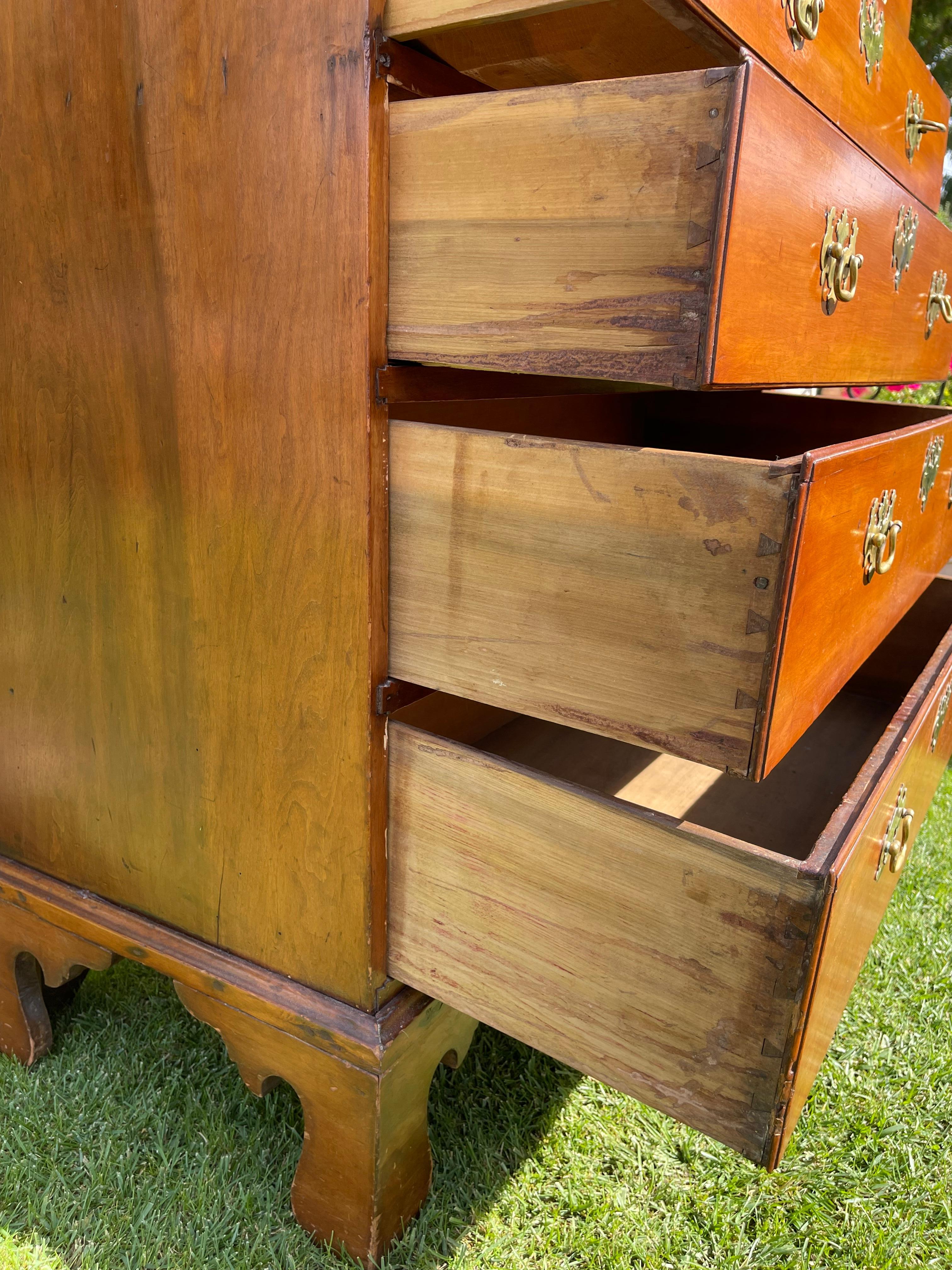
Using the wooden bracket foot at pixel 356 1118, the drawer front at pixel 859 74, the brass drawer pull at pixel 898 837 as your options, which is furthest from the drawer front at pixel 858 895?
the drawer front at pixel 859 74

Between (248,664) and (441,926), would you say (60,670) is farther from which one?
(441,926)

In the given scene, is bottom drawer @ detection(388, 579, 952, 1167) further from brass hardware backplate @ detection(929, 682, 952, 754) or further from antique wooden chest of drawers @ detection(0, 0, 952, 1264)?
brass hardware backplate @ detection(929, 682, 952, 754)

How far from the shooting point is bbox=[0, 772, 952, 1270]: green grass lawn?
1.05 m

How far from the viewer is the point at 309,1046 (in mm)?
988

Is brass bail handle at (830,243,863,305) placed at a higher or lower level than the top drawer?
lower

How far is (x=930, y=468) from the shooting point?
122cm

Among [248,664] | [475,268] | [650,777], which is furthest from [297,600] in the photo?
[650,777]

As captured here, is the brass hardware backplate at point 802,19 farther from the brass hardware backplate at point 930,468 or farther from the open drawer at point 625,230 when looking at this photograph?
the brass hardware backplate at point 930,468

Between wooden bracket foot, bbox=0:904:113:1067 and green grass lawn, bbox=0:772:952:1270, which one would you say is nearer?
green grass lawn, bbox=0:772:952:1270

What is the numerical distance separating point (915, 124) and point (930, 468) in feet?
1.59

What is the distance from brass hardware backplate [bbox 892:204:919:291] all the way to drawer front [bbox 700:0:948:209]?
0.20 feet

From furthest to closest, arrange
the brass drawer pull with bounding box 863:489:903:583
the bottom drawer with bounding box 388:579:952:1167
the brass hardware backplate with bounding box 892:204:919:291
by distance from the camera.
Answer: the brass hardware backplate with bounding box 892:204:919:291
the brass drawer pull with bounding box 863:489:903:583
the bottom drawer with bounding box 388:579:952:1167

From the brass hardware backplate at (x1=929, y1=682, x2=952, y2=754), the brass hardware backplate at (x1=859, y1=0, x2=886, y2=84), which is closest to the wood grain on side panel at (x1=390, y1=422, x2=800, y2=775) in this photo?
the brass hardware backplate at (x1=859, y1=0, x2=886, y2=84)

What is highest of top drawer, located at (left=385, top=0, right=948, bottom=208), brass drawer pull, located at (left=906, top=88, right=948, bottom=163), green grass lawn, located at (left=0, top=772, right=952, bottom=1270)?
brass drawer pull, located at (left=906, top=88, right=948, bottom=163)
